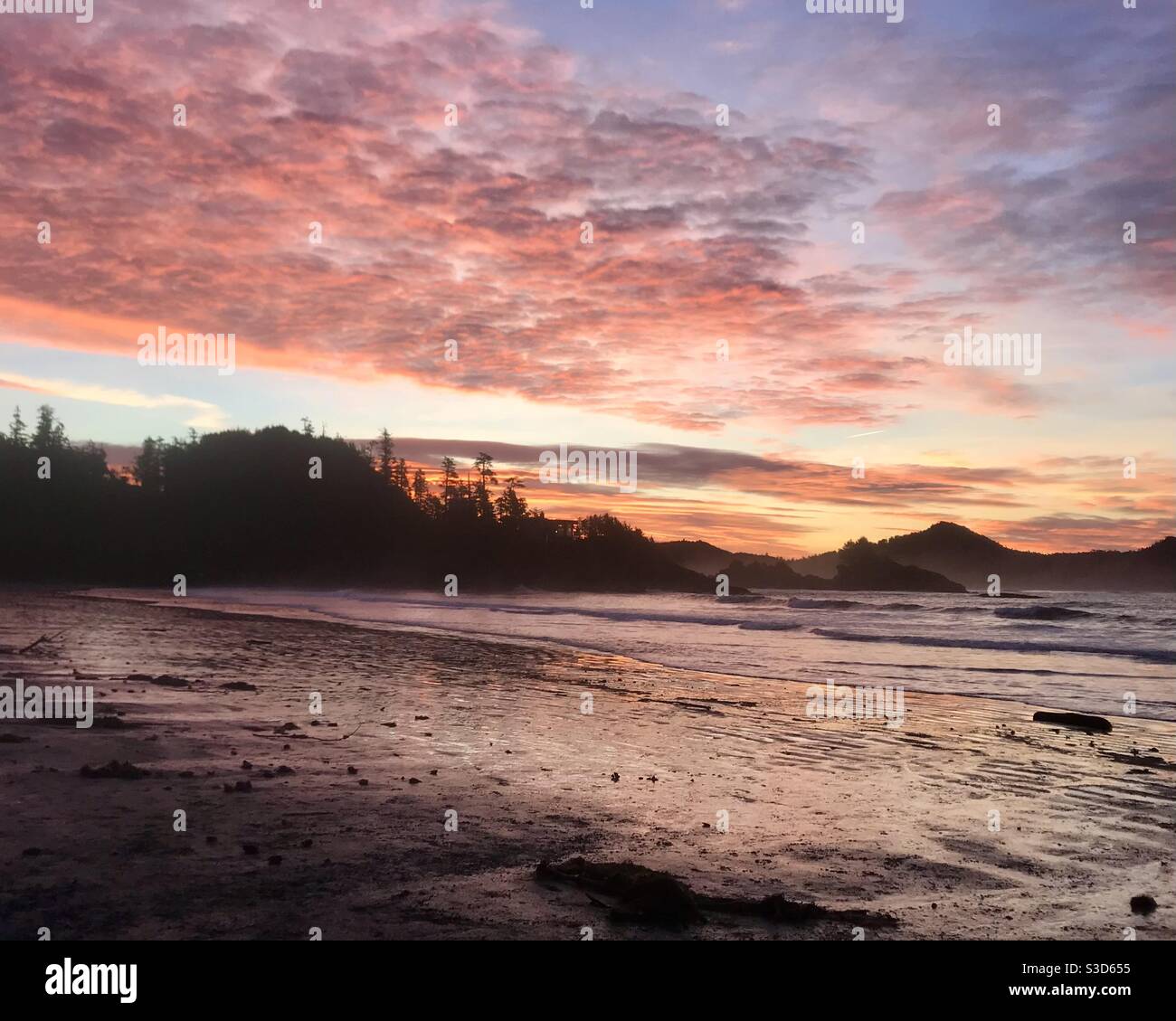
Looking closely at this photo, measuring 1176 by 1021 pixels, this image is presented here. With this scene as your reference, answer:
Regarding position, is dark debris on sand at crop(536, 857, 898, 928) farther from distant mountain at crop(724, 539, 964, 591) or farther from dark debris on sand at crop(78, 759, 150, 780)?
distant mountain at crop(724, 539, 964, 591)

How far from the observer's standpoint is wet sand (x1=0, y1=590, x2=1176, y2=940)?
513 cm

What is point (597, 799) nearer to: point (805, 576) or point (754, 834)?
point (754, 834)

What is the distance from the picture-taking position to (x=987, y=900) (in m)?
5.78

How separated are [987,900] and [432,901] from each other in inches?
153

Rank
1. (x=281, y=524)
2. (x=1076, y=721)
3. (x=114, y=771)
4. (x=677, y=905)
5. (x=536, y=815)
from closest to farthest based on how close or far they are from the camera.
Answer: (x=677, y=905), (x=536, y=815), (x=114, y=771), (x=1076, y=721), (x=281, y=524)

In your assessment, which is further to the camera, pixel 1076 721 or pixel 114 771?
pixel 1076 721

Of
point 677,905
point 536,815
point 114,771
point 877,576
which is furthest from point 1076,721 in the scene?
point 877,576

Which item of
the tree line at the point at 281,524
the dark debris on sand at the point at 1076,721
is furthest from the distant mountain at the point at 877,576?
the dark debris on sand at the point at 1076,721

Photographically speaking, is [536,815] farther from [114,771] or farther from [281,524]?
[281,524]

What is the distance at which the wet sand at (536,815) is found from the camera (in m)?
5.13

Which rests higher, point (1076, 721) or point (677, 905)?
point (677, 905)

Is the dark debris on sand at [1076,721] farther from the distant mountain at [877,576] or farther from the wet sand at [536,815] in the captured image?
the distant mountain at [877,576]

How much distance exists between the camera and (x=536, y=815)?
298 inches
